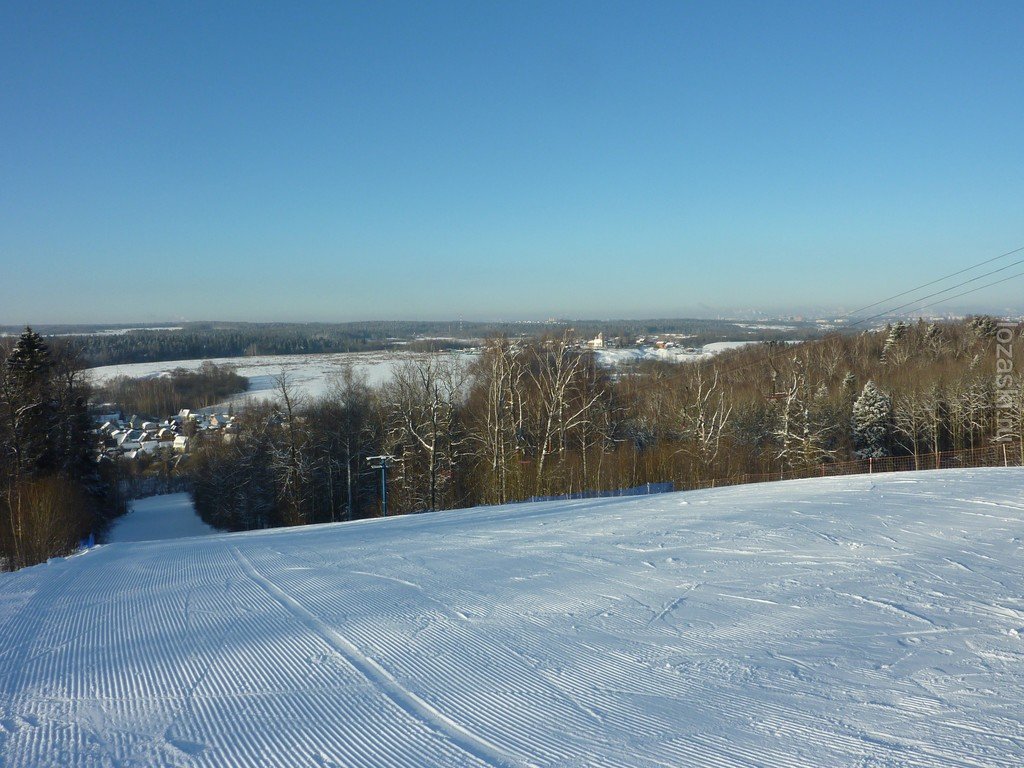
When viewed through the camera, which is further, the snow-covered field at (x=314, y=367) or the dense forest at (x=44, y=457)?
the snow-covered field at (x=314, y=367)

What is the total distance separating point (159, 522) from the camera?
35.3 m

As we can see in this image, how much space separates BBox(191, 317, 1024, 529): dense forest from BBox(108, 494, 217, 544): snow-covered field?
→ 111 cm

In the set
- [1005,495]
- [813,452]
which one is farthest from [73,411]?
[813,452]

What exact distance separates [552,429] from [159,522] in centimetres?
2167

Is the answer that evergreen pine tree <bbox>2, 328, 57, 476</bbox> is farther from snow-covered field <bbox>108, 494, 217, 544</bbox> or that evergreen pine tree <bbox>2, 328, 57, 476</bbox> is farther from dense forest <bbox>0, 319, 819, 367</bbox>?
dense forest <bbox>0, 319, 819, 367</bbox>

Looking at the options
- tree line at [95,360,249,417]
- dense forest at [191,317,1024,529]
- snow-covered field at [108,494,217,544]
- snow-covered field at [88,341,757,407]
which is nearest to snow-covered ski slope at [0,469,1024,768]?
dense forest at [191,317,1024,529]

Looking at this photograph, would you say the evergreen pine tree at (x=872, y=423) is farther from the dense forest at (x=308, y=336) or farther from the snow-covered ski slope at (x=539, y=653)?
the snow-covered ski slope at (x=539, y=653)

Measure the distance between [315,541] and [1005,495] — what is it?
12.5 meters

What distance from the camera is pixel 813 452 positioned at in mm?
35344

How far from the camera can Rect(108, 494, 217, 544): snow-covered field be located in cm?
3111

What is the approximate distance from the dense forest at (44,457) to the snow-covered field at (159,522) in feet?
4.76

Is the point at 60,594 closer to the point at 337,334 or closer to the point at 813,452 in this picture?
the point at 813,452

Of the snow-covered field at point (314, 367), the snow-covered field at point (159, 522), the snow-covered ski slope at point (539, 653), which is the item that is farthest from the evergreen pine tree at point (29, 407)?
the snow-covered ski slope at point (539, 653)

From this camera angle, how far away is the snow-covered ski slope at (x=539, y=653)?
388 centimetres
